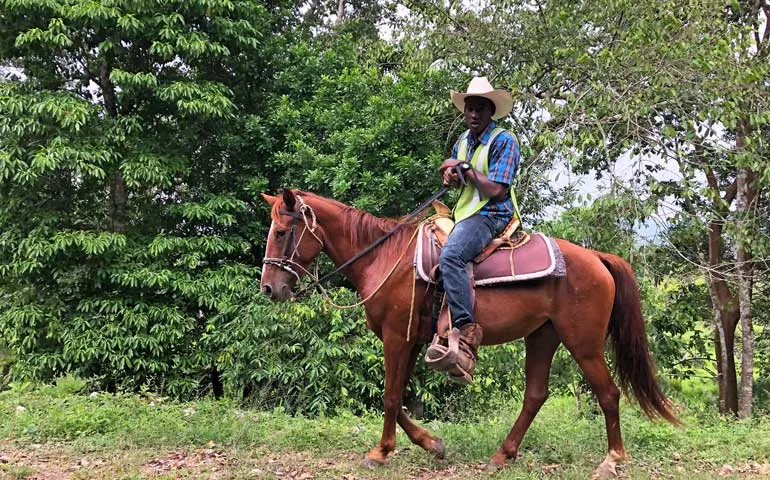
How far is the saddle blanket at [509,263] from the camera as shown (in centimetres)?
439

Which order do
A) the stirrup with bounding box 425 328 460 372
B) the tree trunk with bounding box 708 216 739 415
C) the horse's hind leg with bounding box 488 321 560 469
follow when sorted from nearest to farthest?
the stirrup with bounding box 425 328 460 372
the horse's hind leg with bounding box 488 321 560 469
the tree trunk with bounding box 708 216 739 415

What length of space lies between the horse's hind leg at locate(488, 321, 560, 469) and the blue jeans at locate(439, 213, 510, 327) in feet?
3.13

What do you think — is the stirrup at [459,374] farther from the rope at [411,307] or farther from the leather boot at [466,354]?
the rope at [411,307]

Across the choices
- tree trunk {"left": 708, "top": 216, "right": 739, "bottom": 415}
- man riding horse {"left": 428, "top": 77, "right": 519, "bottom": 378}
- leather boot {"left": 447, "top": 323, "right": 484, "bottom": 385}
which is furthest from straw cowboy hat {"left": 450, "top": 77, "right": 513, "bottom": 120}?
tree trunk {"left": 708, "top": 216, "right": 739, "bottom": 415}

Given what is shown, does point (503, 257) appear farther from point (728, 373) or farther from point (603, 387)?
point (728, 373)

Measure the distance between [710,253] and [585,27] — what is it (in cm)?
540

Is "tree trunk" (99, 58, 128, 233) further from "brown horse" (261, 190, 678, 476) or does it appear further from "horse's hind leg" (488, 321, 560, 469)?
"horse's hind leg" (488, 321, 560, 469)

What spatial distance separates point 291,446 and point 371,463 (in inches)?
34.2

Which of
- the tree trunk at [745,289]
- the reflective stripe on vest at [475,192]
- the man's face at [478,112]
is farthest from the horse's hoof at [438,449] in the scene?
the tree trunk at [745,289]

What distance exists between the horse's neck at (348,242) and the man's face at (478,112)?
109cm

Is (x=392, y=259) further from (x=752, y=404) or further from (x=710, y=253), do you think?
(x=752, y=404)

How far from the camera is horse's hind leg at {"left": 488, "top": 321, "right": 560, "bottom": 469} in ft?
15.6

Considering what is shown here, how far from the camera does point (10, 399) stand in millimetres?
6512

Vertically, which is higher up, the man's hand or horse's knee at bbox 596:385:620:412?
the man's hand
